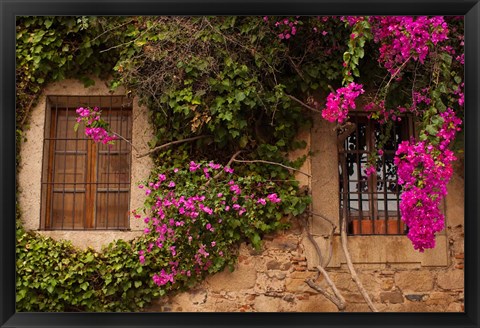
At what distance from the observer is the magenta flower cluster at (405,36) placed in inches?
184

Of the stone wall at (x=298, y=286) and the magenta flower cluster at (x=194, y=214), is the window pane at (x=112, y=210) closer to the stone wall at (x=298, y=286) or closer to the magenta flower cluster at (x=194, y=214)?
the magenta flower cluster at (x=194, y=214)

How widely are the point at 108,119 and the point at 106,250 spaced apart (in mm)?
1303

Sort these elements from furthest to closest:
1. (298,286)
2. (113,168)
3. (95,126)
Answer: (113,168), (298,286), (95,126)

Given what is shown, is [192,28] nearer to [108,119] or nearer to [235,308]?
[108,119]

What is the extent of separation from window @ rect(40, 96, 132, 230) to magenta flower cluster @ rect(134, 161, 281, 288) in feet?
1.50

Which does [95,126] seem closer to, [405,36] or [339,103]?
[339,103]

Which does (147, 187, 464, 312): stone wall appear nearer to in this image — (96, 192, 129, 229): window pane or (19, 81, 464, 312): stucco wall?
(19, 81, 464, 312): stucco wall

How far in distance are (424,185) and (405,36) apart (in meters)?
1.21

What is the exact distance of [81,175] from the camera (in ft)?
18.5
